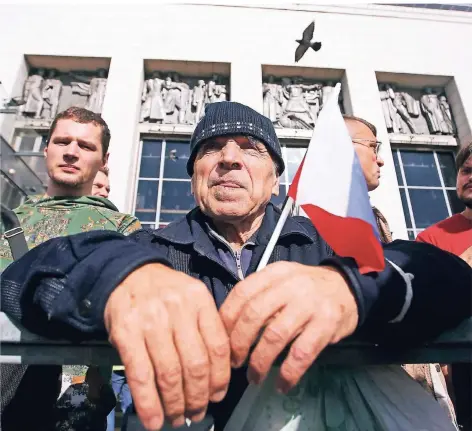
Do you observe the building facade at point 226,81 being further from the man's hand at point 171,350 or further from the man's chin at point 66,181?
the man's hand at point 171,350

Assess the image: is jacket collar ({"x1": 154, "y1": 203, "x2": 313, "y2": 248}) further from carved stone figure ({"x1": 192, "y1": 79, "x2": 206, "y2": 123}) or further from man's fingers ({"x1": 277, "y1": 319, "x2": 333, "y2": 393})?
carved stone figure ({"x1": 192, "y1": 79, "x2": 206, "y2": 123})

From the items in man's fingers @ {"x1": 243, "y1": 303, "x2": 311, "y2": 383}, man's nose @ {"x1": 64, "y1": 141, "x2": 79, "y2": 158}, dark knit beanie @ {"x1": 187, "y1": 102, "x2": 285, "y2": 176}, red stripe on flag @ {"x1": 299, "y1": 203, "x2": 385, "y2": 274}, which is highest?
man's nose @ {"x1": 64, "y1": 141, "x2": 79, "y2": 158}

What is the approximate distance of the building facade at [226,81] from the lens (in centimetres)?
583

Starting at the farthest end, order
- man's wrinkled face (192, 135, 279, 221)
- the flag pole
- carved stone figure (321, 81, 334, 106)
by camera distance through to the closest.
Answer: carved stone figure (321, 81, 334, 106)
man's wrinkled face (192, 135, 279, 221)
the flag pole

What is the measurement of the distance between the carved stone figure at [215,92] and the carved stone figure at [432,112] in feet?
12.6

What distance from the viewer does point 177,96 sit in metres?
6.24

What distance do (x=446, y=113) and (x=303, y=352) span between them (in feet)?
24.2

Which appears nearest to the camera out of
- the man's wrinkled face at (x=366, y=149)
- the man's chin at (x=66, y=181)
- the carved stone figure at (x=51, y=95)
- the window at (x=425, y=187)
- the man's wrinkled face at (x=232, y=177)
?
the man's wrinkled face at (x=232, y=177)

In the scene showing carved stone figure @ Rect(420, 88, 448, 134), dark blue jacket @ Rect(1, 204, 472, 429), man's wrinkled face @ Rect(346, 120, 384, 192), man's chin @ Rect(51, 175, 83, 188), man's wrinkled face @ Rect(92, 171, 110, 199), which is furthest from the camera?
carved stone figure @ Rect(420, 88, 448, 134)

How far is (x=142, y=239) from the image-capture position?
125 centimetres

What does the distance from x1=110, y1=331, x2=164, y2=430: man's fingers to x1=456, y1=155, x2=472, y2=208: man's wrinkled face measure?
2201 mm

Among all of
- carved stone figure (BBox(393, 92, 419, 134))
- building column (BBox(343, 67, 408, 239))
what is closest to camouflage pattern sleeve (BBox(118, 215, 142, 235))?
Answer: building column (BBox(343, 67, 408, 239))

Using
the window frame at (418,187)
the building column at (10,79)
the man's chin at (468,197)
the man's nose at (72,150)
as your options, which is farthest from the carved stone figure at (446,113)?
the building column at (10,79)

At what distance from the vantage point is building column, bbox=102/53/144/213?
5.24 m
